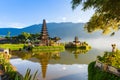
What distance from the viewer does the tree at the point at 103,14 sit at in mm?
12223

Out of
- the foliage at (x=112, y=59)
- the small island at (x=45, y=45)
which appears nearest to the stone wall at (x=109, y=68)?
the foliage at (x=112, y=59)

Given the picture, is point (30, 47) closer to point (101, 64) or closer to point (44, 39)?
point (44, 39)

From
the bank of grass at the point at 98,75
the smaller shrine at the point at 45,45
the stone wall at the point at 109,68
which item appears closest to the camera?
the stone wall at the point at 109,68

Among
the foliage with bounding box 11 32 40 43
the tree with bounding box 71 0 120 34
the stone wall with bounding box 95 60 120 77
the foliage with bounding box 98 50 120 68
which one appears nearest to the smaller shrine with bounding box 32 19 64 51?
the foliage with bounding box 11 32 40 43

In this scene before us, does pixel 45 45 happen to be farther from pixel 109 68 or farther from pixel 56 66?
pixel 109 68

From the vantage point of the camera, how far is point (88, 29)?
1728cm

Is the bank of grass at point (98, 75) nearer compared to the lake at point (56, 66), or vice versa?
the bank of grass at point (98, 75)

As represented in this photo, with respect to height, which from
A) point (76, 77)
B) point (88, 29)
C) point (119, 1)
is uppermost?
point (119, 1)

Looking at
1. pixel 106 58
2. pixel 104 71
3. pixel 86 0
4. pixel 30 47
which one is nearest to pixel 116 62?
pixel 106 58

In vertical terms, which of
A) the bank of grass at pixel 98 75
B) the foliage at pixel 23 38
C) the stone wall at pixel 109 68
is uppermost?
the foliage at pixel 23 38

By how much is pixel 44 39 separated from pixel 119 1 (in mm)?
50944

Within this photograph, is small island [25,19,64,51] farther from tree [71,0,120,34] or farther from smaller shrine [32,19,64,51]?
tree [71,0,120,34]

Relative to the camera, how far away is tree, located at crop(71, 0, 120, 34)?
12.2m

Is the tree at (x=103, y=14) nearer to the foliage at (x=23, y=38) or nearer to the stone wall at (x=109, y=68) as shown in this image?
the stone wall at (x=109, y=68)
